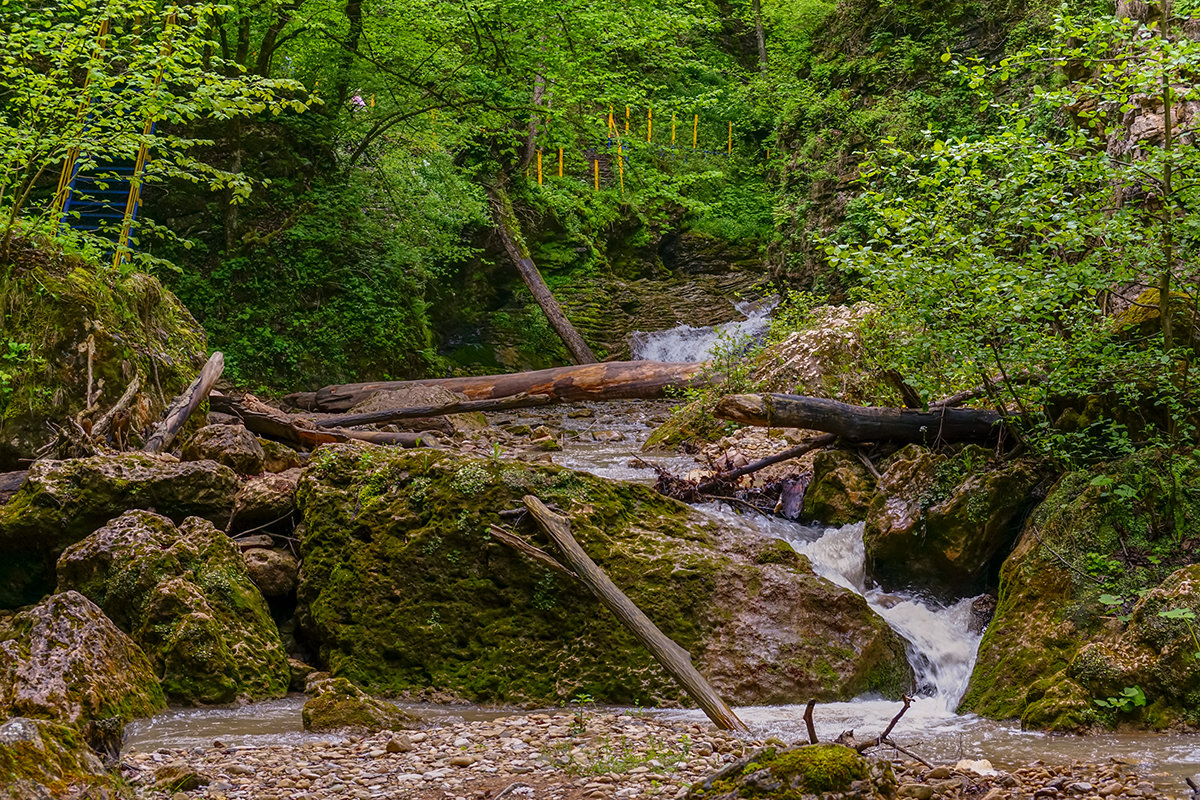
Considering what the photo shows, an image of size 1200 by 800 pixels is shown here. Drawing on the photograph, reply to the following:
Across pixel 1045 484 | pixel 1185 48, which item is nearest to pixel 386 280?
pixel 1045 484

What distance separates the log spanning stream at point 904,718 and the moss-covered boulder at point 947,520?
8.4 inches

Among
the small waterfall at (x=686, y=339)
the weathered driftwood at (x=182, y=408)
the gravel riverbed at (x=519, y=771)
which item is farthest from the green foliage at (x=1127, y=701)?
the small waterfall at (x=686, y=339)

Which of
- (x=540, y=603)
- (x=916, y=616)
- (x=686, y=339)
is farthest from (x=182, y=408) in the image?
(x=686, y=339)

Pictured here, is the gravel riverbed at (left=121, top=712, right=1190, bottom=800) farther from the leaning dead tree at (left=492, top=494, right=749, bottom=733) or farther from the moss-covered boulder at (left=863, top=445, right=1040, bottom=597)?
the moss-covered boulder at (left=863, top=445, right=1040, bottom=597)

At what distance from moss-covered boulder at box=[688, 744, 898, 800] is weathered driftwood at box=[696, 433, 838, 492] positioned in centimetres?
581

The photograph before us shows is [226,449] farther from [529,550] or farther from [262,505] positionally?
[529,550]

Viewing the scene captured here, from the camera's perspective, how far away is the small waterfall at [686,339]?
821 inches

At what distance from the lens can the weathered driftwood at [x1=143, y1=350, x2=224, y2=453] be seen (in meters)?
8.39

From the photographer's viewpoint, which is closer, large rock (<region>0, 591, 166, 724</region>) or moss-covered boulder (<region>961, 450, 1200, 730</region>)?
large rock (<region>0, 591, 166, 724</region>)

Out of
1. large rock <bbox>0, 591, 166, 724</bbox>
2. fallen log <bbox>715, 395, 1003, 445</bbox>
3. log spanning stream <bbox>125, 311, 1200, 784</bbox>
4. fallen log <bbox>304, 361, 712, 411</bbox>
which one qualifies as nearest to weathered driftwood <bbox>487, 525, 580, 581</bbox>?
log spanning stream <bbox>125, 311, 1200, 784</bbox>

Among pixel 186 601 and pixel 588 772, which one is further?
pixel 186 601

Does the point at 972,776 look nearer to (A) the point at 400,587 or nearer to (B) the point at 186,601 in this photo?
(A) the point at 400,587

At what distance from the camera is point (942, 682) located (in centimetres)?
612

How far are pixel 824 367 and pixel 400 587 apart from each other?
735cm
